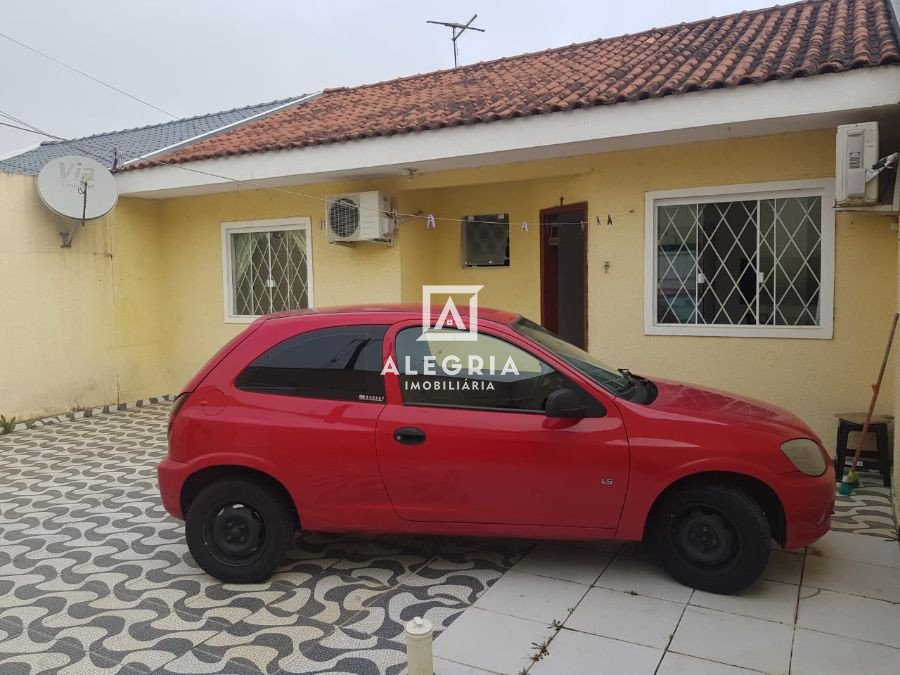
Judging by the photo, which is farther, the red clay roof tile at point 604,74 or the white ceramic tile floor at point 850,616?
the red clay roof tile at point 604,74

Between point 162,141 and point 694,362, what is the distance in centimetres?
997

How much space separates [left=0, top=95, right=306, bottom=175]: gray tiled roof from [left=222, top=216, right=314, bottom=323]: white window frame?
251 centimetres

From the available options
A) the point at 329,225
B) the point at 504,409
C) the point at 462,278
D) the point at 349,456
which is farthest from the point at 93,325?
the point at 504,409

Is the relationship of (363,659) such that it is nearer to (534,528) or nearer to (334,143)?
(534,528)

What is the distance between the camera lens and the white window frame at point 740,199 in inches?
233

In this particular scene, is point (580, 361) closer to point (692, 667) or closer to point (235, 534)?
point (692, 667)

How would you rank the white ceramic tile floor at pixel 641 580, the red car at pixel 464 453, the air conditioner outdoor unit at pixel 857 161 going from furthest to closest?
the air conditioner outdoor unit at pixel 857 161 < the white ceramic tile floor at pixel 641 580 < the red car at pixel 464 453

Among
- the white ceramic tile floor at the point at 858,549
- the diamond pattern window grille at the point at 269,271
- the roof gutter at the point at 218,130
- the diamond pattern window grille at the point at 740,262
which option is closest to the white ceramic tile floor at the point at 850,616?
the white ceramic tile floor at the point at 858,549

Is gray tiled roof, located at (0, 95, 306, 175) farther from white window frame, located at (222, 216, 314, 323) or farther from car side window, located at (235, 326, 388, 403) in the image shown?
car side window, located at (235, 326, 388, 403)

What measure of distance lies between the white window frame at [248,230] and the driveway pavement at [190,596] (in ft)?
13.4

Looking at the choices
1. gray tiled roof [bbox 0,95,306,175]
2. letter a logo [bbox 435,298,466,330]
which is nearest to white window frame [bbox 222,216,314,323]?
gray tiled roof [bbox 0,95,306,175]

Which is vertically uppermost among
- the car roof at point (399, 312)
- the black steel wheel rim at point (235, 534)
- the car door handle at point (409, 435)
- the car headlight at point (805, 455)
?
the car roof at point (399, 312)

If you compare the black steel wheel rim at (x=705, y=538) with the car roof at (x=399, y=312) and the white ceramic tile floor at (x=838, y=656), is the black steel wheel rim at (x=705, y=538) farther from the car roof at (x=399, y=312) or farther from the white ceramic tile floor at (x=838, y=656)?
the car roof at (x=399, y=312)

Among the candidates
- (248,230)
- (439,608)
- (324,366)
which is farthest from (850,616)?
(248,230)
